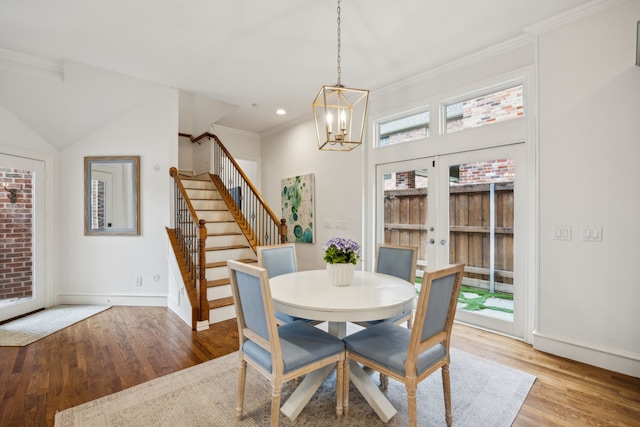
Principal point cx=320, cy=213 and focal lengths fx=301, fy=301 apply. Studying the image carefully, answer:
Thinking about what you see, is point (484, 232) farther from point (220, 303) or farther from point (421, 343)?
point (220, 303)

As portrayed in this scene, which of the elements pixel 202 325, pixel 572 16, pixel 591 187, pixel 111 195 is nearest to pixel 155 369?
pixel 202 325

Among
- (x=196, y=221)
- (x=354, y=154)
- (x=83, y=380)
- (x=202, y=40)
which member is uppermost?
(x=202, y=40)

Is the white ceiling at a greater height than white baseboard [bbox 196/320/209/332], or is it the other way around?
the white ceiling

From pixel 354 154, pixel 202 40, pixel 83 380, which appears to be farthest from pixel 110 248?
pixel 354 154

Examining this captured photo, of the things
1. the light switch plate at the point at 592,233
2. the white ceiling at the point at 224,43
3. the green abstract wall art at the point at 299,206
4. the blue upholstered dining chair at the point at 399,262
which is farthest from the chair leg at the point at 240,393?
the green abstract wall art at the point at 299,206

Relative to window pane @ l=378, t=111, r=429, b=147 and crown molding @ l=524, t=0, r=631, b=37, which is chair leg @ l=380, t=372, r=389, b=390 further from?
crown molding @ l=524, t=0, r=631, b=37

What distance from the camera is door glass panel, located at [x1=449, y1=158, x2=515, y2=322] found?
3051mm

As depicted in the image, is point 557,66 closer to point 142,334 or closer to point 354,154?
point 354,154

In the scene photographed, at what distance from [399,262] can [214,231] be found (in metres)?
3.09

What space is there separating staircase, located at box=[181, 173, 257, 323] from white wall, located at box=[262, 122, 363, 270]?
1.07 meters

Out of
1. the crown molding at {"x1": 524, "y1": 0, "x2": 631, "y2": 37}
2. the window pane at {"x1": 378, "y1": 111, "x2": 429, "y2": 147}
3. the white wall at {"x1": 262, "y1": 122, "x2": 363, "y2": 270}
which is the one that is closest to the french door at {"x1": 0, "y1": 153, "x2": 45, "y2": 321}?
the white wall at {"x1": 262, "y1": 122, "x2": 363, "y2": 270}

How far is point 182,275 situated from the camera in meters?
3.54

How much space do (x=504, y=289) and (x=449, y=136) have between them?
1733mm

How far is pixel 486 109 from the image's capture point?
10.5ft
